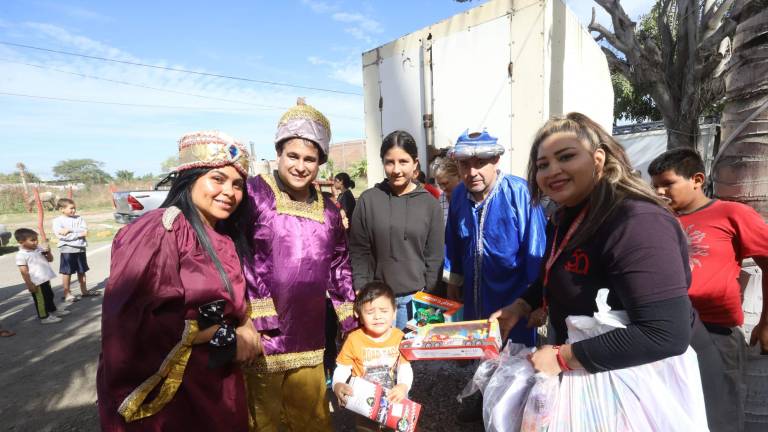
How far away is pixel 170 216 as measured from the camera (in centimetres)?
141

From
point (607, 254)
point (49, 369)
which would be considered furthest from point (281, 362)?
point (49, 369)

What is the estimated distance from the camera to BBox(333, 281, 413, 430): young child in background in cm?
207

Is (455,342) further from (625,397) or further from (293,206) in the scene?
(293,206)

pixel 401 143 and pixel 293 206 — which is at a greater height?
pixel 401 143

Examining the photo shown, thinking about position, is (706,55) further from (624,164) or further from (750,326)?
(624,164)

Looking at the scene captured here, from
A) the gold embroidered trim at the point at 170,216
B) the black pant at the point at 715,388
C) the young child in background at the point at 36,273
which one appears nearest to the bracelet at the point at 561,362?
the black pant at the point at 715,388

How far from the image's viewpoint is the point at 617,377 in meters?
1.13

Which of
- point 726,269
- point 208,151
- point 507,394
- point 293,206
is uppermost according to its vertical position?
point 208,151

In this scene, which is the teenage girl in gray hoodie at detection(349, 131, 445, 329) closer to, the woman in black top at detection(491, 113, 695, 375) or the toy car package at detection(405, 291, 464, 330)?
the toy car package at detection(405, 291, 464, 330)

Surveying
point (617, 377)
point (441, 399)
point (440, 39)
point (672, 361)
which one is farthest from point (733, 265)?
point (440, 39)

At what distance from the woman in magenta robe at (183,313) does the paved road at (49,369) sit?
208cm

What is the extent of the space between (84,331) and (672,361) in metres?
6.08

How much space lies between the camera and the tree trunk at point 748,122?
85.9 inches

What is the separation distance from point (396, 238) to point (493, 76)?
7.06ft
